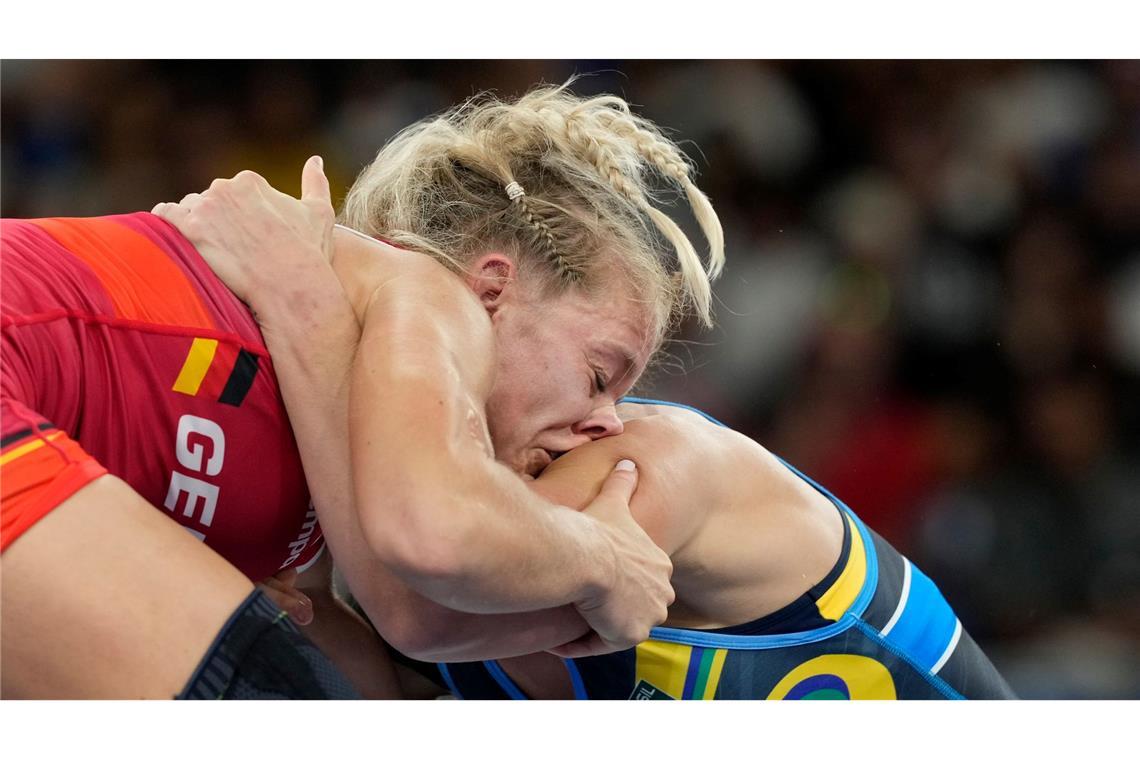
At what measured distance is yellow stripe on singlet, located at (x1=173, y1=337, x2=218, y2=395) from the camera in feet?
5.43

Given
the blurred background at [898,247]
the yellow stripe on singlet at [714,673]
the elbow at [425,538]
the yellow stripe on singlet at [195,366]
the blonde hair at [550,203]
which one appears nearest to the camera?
the elbow at [425,538]

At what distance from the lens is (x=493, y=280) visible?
2.07 m

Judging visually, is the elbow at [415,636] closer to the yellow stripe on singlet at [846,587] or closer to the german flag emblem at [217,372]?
the german flag emblem at [217,372]

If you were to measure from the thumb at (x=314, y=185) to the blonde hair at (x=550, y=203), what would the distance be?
0.19 metres

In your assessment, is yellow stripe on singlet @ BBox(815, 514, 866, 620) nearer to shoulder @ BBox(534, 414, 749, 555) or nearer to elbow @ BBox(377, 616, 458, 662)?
shoulder @ BBox(534, 414, 749, 555)

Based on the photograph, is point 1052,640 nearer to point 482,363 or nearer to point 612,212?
point 612,212

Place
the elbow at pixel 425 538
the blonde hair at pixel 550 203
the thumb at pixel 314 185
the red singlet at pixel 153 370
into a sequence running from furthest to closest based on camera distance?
1. the blonde hair at pixel 550 203
2. the thumb at pixel 314 185
3. the red singlet at pixel 153 370
4. the elbow at pixel 425 538

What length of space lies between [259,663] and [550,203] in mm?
1098

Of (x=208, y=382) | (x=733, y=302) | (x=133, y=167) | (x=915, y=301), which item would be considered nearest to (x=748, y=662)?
(x=208, y=382)

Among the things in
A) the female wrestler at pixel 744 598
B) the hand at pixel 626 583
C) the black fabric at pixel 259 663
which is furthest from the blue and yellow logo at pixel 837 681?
the black fabric at pixel 259 663

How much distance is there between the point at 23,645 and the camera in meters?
1.26

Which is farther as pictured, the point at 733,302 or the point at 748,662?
the point at 733,302

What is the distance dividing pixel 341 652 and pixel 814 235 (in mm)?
2434

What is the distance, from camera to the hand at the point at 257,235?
1.78 metres
